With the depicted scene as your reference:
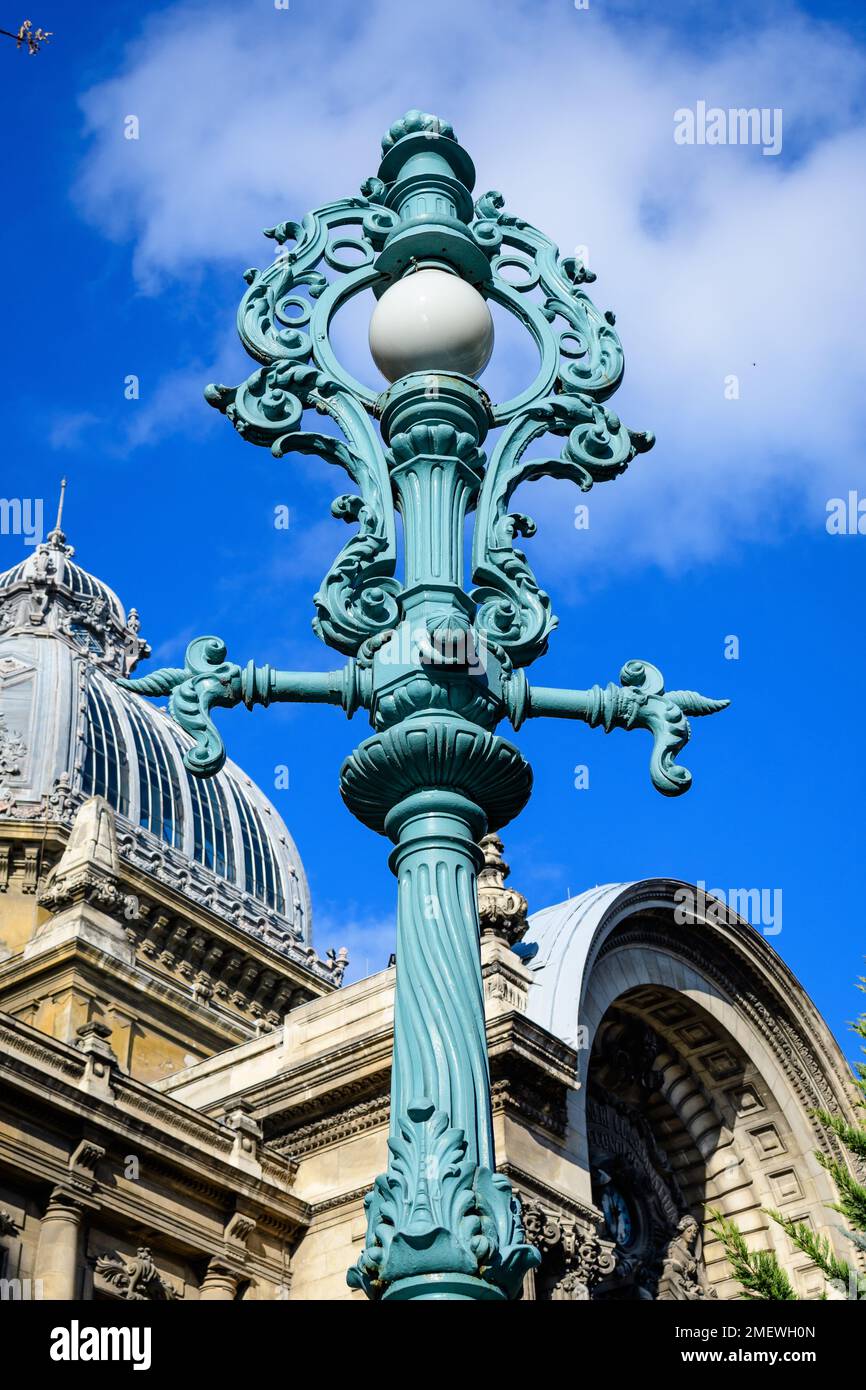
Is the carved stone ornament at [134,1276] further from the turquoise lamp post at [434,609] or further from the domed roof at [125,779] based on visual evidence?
the domed roof at [125,779]

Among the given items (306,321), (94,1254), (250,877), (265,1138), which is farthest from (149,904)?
(306,321)

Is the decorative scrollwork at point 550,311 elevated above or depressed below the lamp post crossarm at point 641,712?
above

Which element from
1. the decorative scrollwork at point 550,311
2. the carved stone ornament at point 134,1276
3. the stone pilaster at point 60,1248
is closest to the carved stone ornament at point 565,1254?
the carved stone ornament at point 134,1276

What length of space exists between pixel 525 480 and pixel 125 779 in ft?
121

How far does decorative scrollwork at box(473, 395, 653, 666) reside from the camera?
792 centimetres

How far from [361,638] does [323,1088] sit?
18.3 metres

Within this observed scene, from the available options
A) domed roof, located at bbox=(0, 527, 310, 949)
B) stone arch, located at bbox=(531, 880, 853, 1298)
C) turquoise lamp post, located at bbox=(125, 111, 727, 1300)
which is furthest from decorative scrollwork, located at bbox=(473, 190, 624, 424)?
domed roof, located at bbox=(0, 527, 310, 949)

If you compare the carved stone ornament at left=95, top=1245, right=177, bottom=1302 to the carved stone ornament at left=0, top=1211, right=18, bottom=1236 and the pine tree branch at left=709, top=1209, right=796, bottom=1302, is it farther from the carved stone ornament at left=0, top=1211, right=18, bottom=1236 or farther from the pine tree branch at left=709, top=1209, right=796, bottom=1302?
the pine tree branch at left=709, top=1209, right=796, bottom=1302

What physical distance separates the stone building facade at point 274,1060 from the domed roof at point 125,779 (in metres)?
0.11

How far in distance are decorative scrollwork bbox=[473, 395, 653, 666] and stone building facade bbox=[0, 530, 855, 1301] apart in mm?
12961

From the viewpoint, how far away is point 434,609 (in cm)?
773

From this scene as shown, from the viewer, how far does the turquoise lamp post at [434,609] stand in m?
6.27
